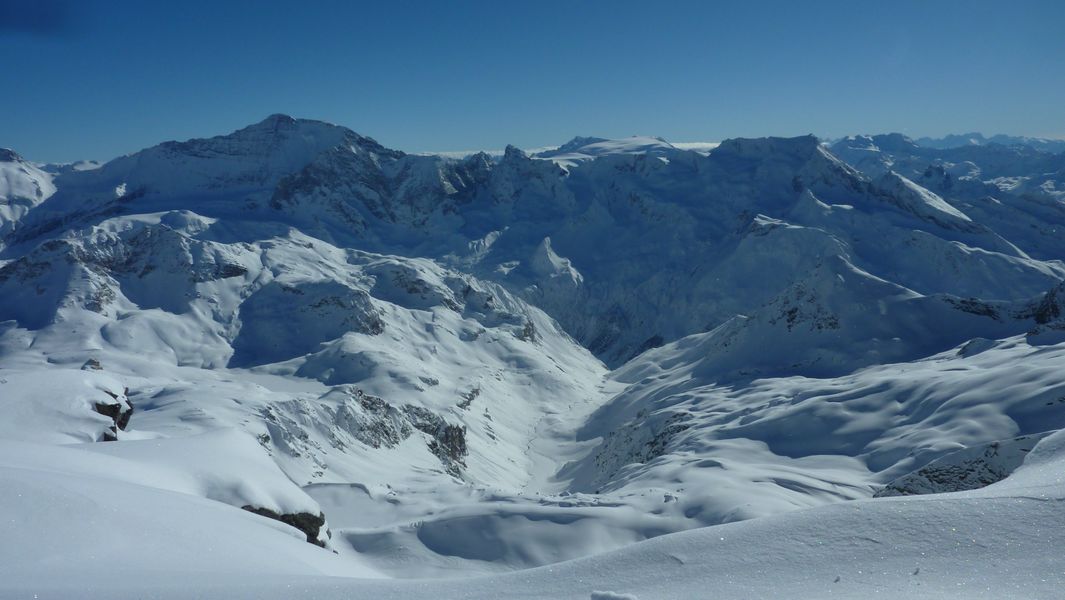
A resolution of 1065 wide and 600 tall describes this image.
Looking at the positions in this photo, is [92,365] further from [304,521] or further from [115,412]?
[304,521]

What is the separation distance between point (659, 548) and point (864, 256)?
18053cm

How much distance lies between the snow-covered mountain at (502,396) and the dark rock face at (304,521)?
0.13 m

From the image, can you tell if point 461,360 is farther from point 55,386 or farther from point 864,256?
point 864,256

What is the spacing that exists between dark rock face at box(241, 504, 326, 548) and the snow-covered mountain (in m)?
0.13

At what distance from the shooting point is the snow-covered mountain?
1449 cm

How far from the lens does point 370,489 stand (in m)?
45.5

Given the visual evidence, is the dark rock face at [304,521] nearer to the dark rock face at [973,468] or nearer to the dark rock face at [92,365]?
the dark rock face at [973,468]

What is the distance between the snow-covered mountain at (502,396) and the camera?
14.5 metres

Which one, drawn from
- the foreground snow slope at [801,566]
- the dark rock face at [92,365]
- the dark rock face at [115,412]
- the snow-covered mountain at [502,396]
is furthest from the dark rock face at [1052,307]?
the dark rock face at [92,365]

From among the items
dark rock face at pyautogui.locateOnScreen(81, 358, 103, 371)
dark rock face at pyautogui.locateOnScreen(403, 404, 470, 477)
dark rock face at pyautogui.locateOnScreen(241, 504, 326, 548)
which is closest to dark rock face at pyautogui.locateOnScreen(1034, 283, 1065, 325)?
dark rock face at pyautogui.locateOnScreen(403, 404, 470, 477)

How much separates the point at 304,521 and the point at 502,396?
301 feet

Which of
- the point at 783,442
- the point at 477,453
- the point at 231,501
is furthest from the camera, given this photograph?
the point at 477,453

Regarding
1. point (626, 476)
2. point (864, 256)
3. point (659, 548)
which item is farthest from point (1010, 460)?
point (864, 256)

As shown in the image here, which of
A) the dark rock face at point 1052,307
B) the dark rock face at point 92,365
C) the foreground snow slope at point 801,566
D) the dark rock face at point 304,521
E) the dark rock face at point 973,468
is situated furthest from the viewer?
the dark rock face at point 92,365
